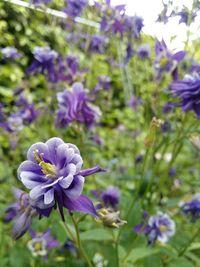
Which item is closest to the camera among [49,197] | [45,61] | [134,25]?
[49,197]

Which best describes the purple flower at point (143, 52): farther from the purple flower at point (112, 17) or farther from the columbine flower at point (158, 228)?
the columbine flower at point (158, 228)

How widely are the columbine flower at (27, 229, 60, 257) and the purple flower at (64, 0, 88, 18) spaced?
990mm

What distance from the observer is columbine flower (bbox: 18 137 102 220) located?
0.85m

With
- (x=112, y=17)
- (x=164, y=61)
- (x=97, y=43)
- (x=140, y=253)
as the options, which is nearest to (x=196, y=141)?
(x=140, y=253)

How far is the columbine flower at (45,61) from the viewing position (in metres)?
1.97

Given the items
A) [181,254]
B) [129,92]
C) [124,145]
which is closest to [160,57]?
[181,254]

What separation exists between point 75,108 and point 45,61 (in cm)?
48

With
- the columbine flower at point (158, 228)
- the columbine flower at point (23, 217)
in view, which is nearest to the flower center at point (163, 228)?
the columbine flower at point (158, 228)

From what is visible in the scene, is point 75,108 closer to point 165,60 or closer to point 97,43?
point 165,60

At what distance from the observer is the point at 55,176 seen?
89cm

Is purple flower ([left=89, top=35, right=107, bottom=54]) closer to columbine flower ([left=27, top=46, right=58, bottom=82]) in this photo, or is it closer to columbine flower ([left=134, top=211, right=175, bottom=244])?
columbine flower ([left=27, top=46, right=58, bottom=82])


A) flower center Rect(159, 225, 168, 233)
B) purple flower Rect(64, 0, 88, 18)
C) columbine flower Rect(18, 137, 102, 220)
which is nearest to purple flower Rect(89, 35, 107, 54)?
purple flower Rect(64, 0, 88, 18)

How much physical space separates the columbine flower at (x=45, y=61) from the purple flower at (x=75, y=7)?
226 mm

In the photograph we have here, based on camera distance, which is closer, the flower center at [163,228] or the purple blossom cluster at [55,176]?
the purple blossom cluster at [55,176]
